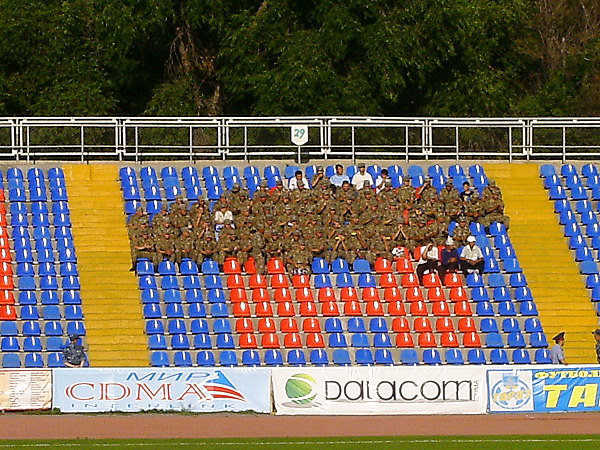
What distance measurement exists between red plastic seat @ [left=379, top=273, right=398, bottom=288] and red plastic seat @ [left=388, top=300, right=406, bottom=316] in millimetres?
628

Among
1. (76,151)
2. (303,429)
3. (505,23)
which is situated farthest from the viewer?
(505,23)

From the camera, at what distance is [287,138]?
36.4m

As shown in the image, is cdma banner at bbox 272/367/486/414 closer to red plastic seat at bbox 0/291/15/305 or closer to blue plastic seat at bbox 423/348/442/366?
blue plastic seat at bbox 423/348/442/366

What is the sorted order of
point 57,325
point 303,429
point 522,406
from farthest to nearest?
point 57,325 < point 522,406 < point 303,429

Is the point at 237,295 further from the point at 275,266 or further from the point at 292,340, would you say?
the point at 292,340

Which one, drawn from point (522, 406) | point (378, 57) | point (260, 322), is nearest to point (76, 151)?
point (260, 322)

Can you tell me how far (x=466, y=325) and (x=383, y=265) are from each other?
8.24 feet

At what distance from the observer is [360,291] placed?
3244cm

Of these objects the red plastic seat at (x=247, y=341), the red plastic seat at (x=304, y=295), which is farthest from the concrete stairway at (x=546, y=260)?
the red plastic seat at (x=247, y=341)

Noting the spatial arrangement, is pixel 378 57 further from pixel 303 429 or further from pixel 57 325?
pixel 303 429

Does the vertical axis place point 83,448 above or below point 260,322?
below

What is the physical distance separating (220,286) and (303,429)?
6.98m

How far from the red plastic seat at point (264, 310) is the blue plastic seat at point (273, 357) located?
3.89 ft

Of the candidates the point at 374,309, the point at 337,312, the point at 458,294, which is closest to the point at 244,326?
the point at 337,312
